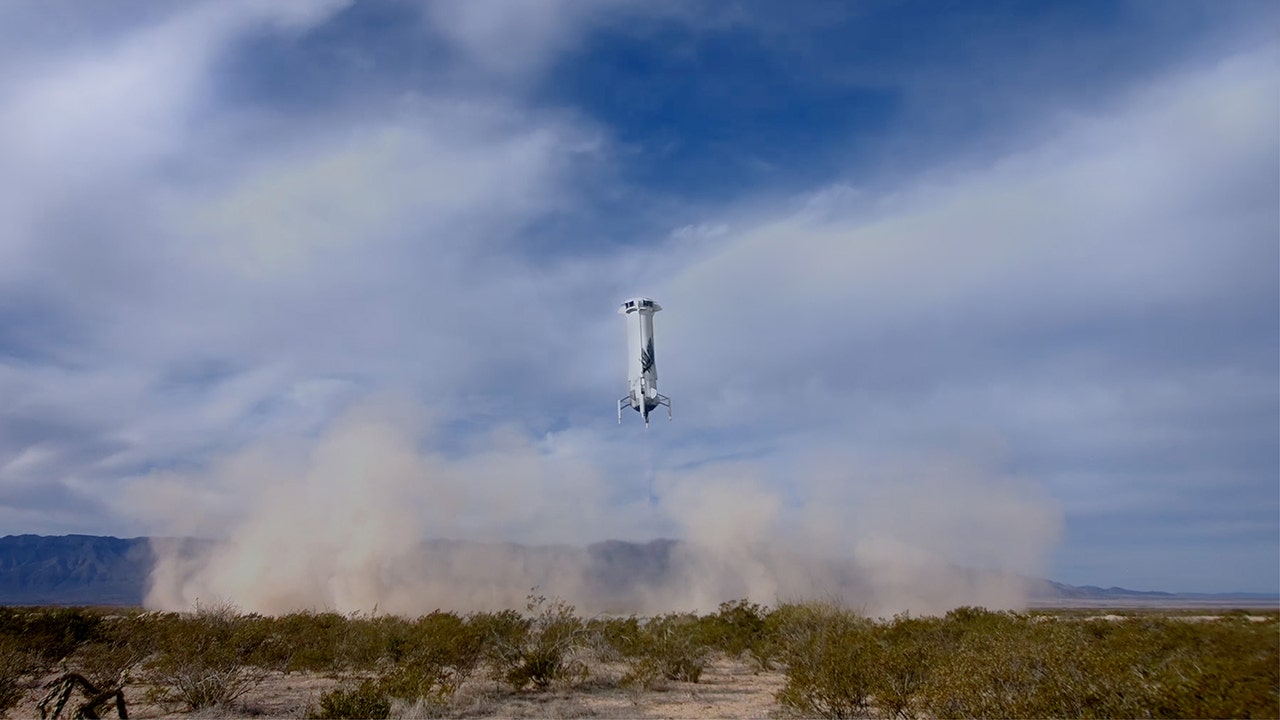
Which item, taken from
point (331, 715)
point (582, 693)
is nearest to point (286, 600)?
point (582, 693)

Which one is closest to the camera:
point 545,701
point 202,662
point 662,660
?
point 202,662

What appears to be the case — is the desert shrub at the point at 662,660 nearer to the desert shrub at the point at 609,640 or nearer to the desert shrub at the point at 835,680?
the desert shrub at the point at 609,640

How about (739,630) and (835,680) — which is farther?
(739,630)

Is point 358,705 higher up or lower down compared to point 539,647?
higher up

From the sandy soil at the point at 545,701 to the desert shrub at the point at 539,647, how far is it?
49cm

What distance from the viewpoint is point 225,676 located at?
17922 mm

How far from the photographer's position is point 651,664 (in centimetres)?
2078

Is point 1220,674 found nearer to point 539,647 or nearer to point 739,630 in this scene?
point 539,647

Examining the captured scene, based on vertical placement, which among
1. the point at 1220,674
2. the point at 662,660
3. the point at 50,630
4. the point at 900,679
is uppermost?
the point at 1220,674

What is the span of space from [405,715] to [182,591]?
71.1 m

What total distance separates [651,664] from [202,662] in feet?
41.4

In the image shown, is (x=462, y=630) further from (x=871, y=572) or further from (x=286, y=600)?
(x=871, y=572)

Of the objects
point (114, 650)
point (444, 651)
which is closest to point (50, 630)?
point (114, 650)

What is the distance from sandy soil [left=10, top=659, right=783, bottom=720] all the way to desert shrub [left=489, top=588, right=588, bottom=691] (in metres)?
0.49
